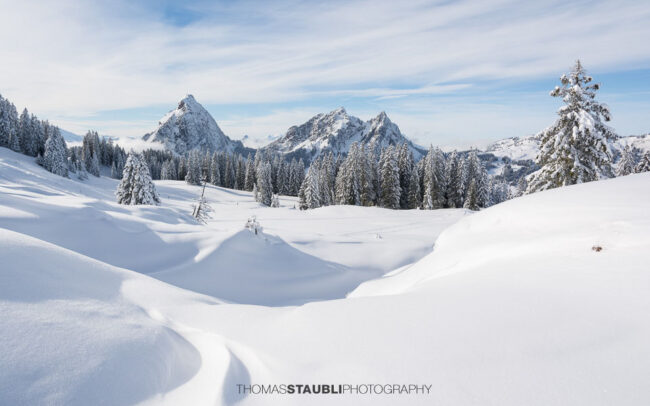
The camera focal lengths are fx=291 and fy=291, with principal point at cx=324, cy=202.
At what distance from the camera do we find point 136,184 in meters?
26.9

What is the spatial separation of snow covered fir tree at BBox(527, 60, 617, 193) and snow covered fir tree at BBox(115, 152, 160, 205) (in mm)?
30818

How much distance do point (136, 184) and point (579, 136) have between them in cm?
3224

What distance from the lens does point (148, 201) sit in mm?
27047

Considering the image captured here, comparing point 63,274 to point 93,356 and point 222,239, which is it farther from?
point 222,239

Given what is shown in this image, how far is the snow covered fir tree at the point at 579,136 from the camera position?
13.3 m

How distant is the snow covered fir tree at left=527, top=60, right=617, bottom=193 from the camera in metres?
13.3

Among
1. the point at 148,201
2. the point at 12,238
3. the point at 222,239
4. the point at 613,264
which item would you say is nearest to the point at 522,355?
the point at 613,264

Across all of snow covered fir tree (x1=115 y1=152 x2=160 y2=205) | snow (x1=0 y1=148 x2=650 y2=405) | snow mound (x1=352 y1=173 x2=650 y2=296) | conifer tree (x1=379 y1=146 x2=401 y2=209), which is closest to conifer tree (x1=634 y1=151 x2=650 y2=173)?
conifer tree (x1=379 y1=146 x2=401 y2=209)

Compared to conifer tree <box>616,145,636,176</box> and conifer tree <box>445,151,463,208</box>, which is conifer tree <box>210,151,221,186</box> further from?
conifer tree <box>616,145,636,176</box>

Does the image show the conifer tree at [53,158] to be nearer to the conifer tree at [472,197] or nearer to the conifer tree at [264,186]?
the conifer tree at [264,186]

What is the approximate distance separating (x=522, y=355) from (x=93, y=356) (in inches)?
119

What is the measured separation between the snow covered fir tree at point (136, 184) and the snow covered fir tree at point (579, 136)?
30.8m

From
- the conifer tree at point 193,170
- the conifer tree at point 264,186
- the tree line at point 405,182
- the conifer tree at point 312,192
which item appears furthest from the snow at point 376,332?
the conifer tree at point 193,170

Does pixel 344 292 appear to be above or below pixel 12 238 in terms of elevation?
below
